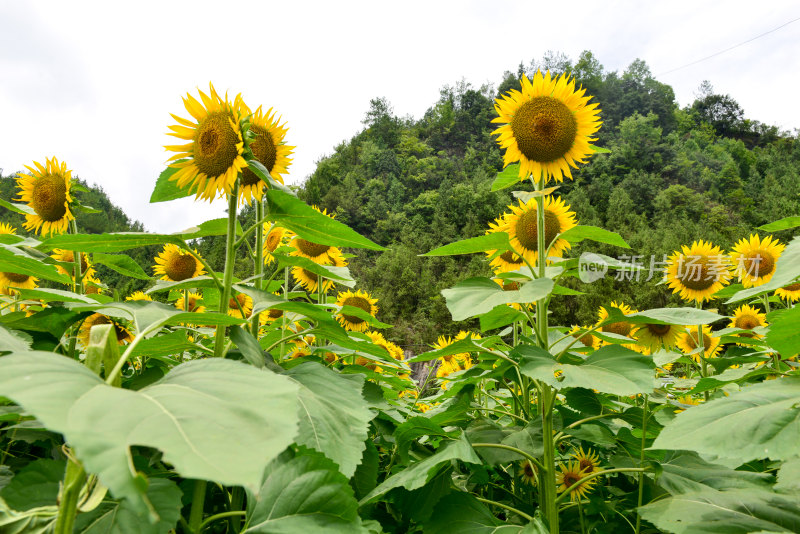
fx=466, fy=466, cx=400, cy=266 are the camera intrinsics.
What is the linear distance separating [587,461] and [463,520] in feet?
2.65

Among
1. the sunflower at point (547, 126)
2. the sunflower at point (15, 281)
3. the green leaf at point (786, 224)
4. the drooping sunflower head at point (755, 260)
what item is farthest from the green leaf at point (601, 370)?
the sunflower at point (15, 281)

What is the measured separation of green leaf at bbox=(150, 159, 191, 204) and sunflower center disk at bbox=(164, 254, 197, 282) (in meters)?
1.48

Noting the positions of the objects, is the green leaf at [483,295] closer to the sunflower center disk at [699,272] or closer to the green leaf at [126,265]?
the green leaf at [126,265]

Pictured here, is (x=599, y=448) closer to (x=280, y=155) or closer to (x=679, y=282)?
(x=280, y=155)

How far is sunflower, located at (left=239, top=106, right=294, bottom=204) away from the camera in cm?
124

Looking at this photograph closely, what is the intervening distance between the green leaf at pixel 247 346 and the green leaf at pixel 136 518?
0.77 feet

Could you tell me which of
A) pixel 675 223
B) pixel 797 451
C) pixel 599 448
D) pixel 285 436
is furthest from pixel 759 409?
pixel 675 223

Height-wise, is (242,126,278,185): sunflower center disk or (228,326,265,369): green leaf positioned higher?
(242,126,278,185): sunflower center disk

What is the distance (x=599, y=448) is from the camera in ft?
5.16

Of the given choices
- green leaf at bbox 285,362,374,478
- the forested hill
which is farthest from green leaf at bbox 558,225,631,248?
the forested hill

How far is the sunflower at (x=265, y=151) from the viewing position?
1.24m

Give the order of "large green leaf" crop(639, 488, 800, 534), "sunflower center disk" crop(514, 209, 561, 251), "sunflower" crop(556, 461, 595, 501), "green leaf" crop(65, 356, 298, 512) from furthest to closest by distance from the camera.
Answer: "sunflower center disk" crop(514, 209, 561, 251)
"sunflower" crop(556, 461, 595, 501)
"large green leaf" crop(639, 488, 800, 534)
"green leaf" crop(65, 356, 298, 512)

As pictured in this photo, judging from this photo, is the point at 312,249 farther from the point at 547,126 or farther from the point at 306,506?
the point at 306,506

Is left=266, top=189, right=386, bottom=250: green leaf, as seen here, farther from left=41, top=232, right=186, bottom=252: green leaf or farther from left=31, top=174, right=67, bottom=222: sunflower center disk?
left=31, top=174, right=67, bottom=222: sunflower center disk
